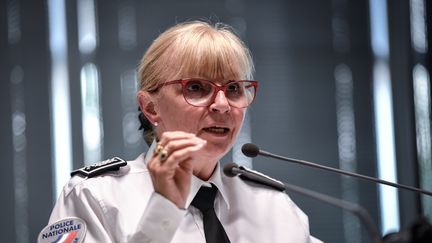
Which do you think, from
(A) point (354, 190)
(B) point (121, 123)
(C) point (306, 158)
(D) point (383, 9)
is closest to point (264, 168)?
(C) point (306, 158)

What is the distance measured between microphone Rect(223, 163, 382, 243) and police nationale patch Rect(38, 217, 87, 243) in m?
0.37

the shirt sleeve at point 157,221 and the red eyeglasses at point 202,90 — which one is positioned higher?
the red eyeglasses at point 202,90

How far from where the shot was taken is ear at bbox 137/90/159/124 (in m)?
1.77

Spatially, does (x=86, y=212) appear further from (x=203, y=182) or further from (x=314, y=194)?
(x=314, y=194)

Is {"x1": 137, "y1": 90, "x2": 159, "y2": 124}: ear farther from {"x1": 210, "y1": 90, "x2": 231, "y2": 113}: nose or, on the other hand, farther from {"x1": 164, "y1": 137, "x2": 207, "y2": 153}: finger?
{"x1": 164, "y1": 137, "x2": 207, "y2": 153}: finger

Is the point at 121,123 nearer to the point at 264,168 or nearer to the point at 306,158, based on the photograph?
the point at 264,168

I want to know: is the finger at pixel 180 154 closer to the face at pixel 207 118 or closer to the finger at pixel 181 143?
the finger at pixel 181 143

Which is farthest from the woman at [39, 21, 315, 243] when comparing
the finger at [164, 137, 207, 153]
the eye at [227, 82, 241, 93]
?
the finger at [164, 137, 207, 153]

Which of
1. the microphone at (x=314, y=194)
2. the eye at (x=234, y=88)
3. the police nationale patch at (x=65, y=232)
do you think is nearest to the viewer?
the microphone at (x=314, y=194)

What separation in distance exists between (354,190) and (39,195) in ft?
4.60

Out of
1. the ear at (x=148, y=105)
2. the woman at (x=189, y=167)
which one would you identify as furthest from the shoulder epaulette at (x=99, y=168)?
the ear at (x=148, y=105)

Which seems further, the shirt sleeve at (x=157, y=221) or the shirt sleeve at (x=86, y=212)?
the shirt sleeve at (x=86, y=212)

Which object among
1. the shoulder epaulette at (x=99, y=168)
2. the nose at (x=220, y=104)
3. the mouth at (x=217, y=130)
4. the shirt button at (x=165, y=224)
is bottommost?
the shirt button at (x=165, y=224)

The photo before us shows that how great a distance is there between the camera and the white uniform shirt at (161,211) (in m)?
1.48
